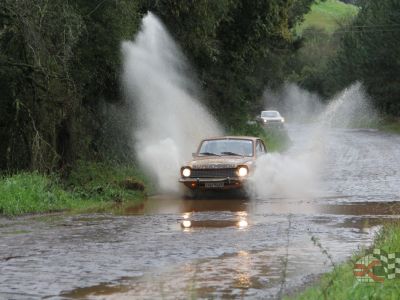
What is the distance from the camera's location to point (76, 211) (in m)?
18.4

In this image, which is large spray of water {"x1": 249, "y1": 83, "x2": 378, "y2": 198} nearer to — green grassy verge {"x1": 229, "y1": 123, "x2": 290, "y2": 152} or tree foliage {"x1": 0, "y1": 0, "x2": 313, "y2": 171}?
green grassy verge {"x1": 229, "y1": 123, "x2": 290, "y2": 152}

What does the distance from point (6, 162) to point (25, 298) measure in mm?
12576

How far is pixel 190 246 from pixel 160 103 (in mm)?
15374

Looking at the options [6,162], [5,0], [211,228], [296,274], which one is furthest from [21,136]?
[296,274]

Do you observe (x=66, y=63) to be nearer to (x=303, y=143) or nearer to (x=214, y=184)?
(x=214, y=184)

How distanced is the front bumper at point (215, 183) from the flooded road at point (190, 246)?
1.20 ft

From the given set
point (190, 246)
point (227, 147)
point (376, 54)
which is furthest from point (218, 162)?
point (376, 54)

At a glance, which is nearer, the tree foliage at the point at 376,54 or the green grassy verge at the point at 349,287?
the green grassy verge at the point at 349,287

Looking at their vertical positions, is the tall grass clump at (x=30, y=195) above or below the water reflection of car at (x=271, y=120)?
below

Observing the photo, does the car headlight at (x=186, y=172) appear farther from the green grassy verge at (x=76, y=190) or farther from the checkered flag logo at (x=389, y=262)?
the checkered flag logo at (x=389, y=262)

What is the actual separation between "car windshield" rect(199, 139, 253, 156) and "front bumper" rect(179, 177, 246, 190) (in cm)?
152

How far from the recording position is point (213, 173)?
20672mm

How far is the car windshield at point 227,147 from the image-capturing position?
72.5ft

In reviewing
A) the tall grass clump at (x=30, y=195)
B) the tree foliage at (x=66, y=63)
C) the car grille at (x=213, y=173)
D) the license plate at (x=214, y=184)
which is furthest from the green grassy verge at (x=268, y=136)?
the tall grass clump at (x=30, y=195)
